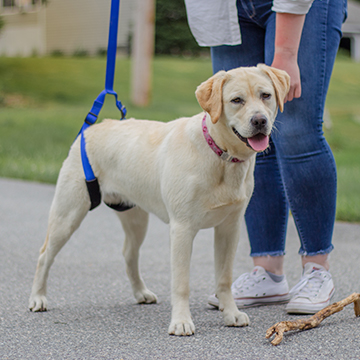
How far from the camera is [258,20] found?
10.0 ft

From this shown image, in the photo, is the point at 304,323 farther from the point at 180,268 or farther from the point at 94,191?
the point at 94,191

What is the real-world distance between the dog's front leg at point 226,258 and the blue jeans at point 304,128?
39 centimetres

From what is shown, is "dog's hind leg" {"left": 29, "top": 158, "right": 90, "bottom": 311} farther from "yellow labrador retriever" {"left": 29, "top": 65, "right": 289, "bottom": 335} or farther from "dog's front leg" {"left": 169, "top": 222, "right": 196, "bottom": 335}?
"dog's front leg" {"left": 169, "top": 222, "right": 196, "bottom": 335}

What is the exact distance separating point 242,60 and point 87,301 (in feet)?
5.46

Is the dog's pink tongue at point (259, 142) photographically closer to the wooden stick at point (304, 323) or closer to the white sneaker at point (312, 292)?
the wooden stick at point (304, 323)

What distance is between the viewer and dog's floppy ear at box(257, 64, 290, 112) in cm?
264

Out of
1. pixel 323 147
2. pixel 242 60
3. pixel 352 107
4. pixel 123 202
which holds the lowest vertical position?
pixel 352 107

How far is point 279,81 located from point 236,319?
3.88 ft

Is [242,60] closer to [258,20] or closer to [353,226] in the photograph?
[258,20]

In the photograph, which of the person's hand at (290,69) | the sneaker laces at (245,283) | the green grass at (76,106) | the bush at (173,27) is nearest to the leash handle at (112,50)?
the person's hand at (290,69)

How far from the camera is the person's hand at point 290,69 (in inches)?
111

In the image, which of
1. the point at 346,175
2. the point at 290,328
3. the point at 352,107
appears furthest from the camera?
the point at 352,107

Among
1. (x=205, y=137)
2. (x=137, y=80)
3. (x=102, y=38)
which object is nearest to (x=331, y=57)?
(x=205, y=137)

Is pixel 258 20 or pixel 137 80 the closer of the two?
pixel 258 20
